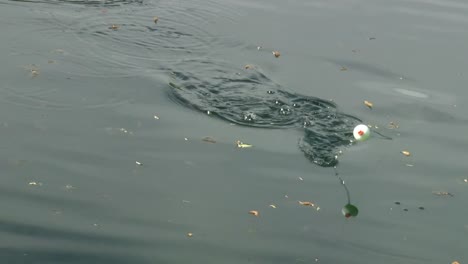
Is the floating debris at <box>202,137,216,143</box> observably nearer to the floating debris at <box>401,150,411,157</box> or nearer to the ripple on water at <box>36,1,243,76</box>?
the ripple on water at <box>36,1,243,76</box>

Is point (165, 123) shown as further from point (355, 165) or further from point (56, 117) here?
point (355, 165)

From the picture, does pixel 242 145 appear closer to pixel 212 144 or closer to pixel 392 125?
pixel 212 144

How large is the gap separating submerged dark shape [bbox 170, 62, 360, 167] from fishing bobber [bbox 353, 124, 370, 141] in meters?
0.12

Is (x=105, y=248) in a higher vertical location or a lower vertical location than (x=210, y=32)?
lower

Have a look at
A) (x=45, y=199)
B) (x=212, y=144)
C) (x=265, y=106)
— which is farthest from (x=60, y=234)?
(x=265, y=106)

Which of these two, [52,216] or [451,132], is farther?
[451,132]

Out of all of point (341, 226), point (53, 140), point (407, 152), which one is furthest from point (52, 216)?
point (407, 152)

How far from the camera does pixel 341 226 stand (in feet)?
17.6

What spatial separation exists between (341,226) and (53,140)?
2.33m

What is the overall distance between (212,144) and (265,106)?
33.3 inches

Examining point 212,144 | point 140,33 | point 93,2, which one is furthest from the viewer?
point 93,2

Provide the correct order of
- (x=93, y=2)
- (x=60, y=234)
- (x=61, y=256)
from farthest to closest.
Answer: (x=93, y=2) < (x=60, y=234) < (x=61, y=256)

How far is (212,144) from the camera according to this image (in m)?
6.15

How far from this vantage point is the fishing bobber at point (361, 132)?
6266 mm
